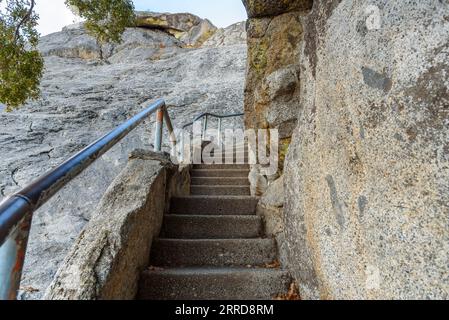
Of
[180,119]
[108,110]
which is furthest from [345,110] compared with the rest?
[108,110]

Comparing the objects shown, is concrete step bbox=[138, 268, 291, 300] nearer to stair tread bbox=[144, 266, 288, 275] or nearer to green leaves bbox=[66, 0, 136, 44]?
stair tread bbox=[144, 266, 288, 275]

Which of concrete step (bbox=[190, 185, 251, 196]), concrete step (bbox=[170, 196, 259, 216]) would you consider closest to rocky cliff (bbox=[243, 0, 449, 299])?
concrete step (bbox=[170, 196, 259, 216])

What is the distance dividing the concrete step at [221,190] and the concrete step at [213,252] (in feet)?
5.55

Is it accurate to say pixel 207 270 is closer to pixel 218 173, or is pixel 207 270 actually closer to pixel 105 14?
pixel 218 173

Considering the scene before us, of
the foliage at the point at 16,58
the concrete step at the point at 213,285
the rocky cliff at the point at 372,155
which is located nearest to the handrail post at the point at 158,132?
the concrete step at the point at 213,285

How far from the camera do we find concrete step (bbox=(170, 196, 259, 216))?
310 cm

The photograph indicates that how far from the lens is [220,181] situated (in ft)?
14.8

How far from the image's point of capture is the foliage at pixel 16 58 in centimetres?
525

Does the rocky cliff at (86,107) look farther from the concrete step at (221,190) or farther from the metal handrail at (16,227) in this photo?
the metal handrail at (16,227)

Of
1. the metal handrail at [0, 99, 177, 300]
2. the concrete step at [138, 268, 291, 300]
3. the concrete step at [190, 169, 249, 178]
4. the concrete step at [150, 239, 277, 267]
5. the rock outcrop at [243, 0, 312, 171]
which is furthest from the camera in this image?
the concrete step at [190, 169, 249, 178]

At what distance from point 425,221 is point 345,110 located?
2.17 ft

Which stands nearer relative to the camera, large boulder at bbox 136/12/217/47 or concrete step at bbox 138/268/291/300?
concrete step at bbox 138/268/291/300

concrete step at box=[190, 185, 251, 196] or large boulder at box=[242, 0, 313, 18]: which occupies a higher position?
large boulder at box=[242, 0, 313, 18]

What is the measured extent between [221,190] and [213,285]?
7.21 feet
